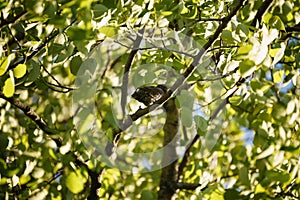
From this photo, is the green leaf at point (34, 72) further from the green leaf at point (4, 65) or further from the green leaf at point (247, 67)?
the green leaf at point (247, 67)

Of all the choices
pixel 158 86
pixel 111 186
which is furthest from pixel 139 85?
pixel 111 186

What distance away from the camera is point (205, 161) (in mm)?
2018

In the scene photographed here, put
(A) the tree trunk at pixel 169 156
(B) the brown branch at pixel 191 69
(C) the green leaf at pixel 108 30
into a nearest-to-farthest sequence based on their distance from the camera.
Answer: (C) the green leaf at pixel 108 30
(B) the brown branch at pixel 191 69
(A) the tree trunk at pixel 169 156

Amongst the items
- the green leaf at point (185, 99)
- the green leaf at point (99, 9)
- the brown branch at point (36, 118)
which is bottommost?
the brown branch at point (36, 118)

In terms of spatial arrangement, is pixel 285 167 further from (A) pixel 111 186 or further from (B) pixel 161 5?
(A) pixel 111 186

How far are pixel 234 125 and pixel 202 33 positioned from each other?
51.3 inches

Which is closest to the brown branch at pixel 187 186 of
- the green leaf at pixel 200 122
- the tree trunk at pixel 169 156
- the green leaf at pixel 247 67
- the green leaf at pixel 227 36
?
the tree trunk at pixel 169 156

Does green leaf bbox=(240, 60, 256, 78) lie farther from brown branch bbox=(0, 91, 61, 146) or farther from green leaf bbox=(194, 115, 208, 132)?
brown branch bbox=(0, 91, 61, 146)

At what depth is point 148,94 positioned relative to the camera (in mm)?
1248

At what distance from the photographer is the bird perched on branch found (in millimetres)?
1244

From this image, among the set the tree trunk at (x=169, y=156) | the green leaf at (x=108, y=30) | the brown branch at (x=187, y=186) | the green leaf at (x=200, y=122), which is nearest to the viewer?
the green leaf at (x=108, y=30)

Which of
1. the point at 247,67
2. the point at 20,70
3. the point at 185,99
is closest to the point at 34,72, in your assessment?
the point at 20,70

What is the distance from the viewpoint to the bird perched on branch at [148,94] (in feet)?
4.08

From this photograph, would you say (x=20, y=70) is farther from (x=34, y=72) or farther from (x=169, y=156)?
(x=169, y=156)
